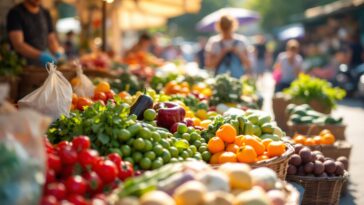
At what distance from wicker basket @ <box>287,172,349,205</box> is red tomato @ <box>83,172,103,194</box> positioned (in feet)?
8.63

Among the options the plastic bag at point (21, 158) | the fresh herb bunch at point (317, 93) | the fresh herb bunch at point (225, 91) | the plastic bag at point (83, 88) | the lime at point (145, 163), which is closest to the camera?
the plastic bag at point (21, 158)

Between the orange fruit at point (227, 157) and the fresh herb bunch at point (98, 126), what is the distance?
0.72 meters

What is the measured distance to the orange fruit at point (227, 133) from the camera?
430cm

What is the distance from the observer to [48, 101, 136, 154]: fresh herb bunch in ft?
12.1

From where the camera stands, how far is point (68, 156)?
3.04 metres

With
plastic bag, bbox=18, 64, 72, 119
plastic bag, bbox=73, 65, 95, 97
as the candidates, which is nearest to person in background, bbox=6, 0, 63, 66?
plastic bag, bbox=73, 65, 95, 97

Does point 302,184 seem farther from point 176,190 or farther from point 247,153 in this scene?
point 176,190

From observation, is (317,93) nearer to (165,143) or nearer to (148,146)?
(165,143)

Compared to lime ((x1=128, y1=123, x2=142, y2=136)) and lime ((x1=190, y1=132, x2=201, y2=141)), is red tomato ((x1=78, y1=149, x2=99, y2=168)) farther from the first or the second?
lime ((x1=190, y1=132, x2=201, y2=141))

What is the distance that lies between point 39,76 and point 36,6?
1.04 metres

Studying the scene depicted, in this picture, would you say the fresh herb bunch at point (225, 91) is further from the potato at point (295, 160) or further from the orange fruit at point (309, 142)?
the potato at point (295, 160)

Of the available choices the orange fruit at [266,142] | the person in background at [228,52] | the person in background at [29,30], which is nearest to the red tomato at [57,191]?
the orange fruit at [266,142]

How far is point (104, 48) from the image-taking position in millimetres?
12016

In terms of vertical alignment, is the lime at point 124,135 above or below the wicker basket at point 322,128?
above
